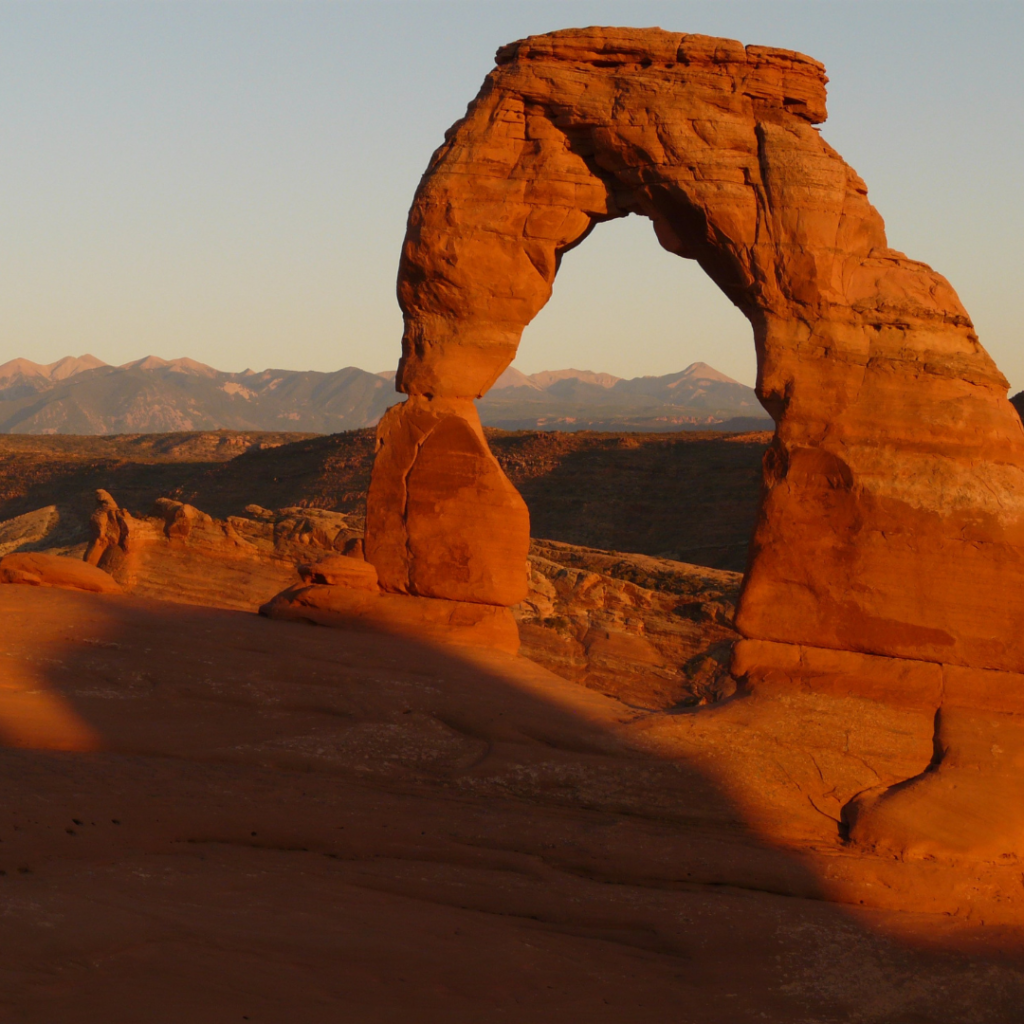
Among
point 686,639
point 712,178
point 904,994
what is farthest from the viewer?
point 686,639

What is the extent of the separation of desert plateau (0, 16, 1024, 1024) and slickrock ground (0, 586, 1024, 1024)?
0.11 ft

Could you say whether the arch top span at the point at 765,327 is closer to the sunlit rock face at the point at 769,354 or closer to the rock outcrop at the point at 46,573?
the sunlit rock face at the point at 769,354

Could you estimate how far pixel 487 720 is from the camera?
991 cm

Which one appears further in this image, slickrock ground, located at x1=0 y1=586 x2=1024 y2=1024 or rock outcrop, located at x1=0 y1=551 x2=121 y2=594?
rock outcrop, located at x1=0 y1=551 x2=121 y2=594

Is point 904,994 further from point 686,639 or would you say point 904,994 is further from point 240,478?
point 240,478

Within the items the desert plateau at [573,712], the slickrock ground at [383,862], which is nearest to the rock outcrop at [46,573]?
the desert plateau at [573,712]

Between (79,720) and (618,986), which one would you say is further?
(79,720)

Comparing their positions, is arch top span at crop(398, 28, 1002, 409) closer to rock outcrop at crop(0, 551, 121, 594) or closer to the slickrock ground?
the slickrock ground

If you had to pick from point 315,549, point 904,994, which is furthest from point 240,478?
point 904,994

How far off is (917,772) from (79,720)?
7.06m

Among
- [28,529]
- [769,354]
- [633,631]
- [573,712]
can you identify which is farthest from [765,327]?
[28,529]

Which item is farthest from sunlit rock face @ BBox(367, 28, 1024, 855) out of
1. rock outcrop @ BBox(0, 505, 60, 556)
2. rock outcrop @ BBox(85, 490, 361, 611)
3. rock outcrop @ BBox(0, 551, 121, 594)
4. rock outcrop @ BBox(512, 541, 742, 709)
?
rock outcrop @ BBox(0, 505, 60, 556)

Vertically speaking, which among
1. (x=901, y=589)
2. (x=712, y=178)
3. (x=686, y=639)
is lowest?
(x=686, y=639)

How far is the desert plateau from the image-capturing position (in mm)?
5809
